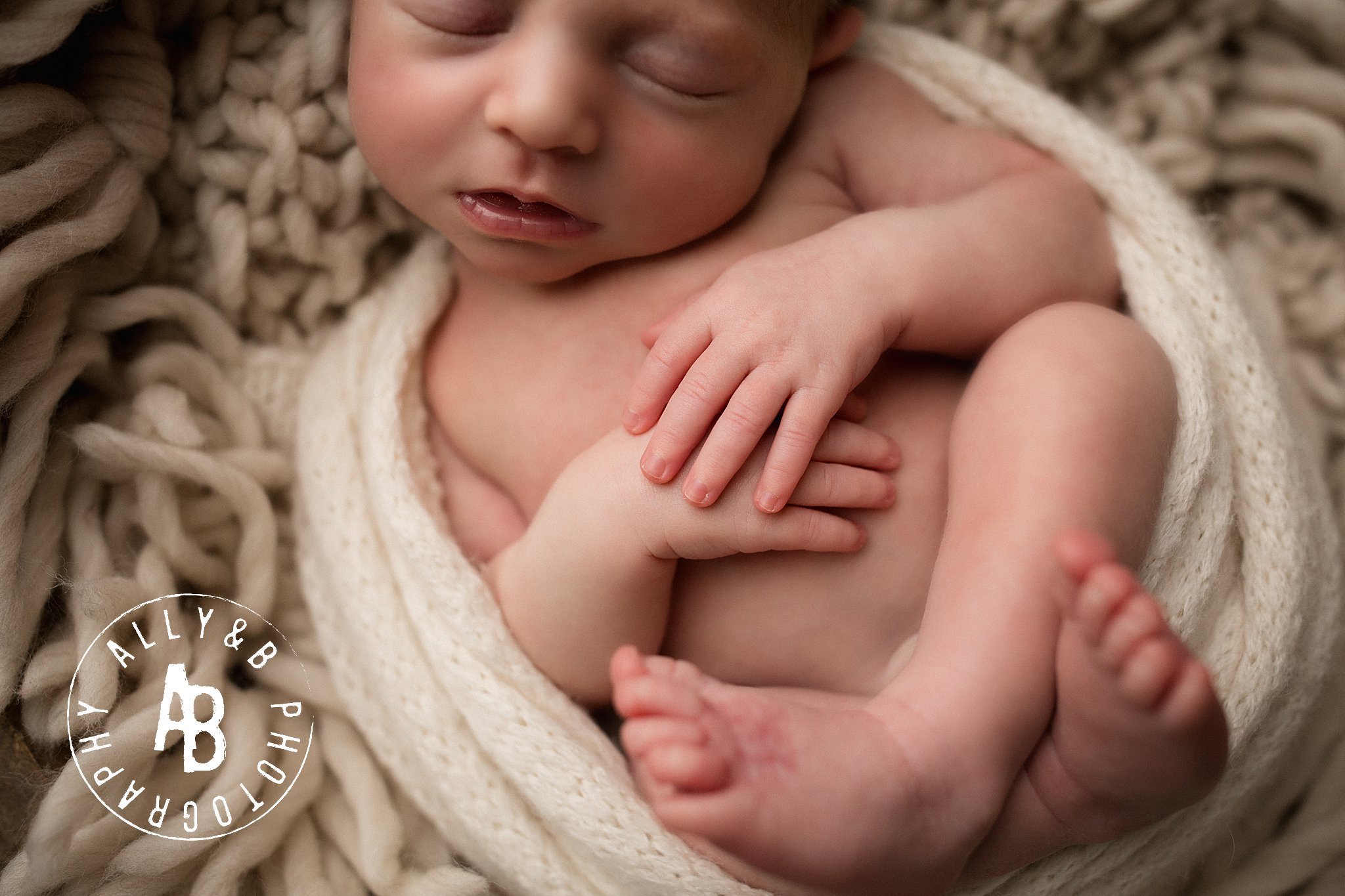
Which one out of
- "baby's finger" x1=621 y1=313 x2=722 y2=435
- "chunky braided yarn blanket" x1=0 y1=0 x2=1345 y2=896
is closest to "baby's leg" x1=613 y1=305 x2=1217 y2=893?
"chunky braided yarn blanket" x1=0 y1=0 x2=1345 y2=896

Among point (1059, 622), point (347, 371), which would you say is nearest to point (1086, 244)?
point (1059, 622)

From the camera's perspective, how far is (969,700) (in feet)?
2.47

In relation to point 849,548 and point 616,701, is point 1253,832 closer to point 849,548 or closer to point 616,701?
point 849,548

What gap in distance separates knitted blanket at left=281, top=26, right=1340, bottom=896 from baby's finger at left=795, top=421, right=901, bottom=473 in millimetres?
227

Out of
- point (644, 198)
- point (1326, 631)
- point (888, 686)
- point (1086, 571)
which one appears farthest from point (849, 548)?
point (1326, 631)

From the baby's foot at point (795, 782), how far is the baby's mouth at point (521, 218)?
1.29 ft

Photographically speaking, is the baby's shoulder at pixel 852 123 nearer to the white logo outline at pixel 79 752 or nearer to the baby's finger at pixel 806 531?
the baby's finger at pixel 806 531

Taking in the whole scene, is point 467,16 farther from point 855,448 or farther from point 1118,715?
point 1118,715

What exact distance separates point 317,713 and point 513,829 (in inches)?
10.1

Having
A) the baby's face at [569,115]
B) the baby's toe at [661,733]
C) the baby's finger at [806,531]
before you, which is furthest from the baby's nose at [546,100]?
the baby's toe at [661,733]

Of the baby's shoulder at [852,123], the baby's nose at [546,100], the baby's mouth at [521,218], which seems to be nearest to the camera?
the baby's nose at [546,100]

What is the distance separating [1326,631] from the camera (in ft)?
3.16

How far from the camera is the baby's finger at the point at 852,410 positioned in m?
0.91

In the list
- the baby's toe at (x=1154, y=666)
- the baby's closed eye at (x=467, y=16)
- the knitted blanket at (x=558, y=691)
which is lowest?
the knitted blanket at (x=558, y=691)
